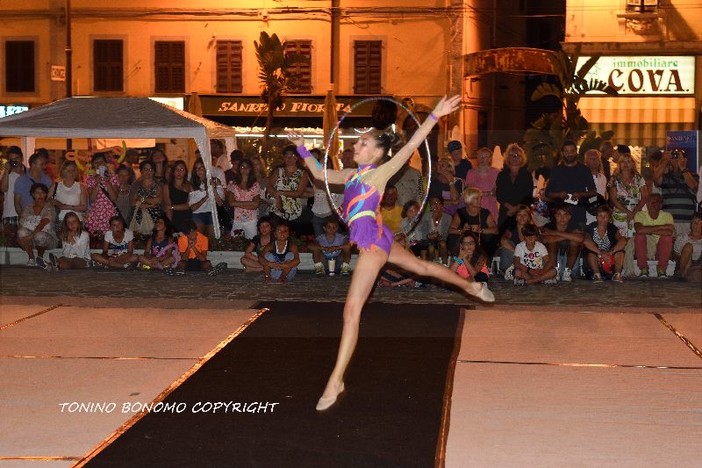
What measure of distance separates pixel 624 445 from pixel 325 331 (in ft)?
12.8

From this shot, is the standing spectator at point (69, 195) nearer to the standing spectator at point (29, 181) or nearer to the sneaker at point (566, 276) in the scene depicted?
the standing spectator at point (29, 181)

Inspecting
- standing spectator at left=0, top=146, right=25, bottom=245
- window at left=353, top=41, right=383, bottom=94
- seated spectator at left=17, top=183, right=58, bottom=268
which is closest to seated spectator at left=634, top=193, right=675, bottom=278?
seated spectator at left=17, top=183, right=58, bottom=268

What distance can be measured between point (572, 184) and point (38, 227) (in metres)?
6.99

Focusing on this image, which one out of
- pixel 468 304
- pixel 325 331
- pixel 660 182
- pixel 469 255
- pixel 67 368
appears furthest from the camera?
pixel 660 182

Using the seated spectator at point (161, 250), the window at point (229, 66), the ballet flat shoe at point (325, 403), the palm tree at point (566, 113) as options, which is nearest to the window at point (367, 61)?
the window at point (229, 66)

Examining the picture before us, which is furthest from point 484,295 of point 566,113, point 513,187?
point 566,113

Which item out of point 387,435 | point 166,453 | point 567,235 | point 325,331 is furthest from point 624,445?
point 567,235

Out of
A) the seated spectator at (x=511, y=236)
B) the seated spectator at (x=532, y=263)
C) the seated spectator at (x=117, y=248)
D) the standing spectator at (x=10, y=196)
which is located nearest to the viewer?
the seated spectator at (x=532, y=263)

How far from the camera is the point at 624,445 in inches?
232

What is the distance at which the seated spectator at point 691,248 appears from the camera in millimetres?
13264

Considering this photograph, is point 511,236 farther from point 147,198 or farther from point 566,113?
point 566,113

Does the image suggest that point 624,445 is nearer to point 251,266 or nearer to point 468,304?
point 468,304

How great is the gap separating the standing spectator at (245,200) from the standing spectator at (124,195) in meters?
1.43

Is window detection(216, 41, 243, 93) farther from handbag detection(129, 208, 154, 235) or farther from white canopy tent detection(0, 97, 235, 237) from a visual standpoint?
handbag detection(129, 208, 154, 235)
